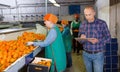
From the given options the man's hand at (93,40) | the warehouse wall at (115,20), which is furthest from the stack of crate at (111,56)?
the man's hand at (93,40)

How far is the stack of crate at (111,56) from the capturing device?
524 centimetres

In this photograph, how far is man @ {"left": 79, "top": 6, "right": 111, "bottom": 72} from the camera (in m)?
3.36

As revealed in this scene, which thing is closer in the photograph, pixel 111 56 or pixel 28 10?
pixel 111 56

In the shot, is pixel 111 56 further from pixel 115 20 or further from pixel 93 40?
pixel 93 40

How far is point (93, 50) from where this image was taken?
3.44m

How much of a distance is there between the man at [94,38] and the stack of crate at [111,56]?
6.01 feet

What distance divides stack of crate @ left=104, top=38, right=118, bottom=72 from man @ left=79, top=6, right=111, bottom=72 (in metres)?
1.83

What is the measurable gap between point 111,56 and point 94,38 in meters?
2.11

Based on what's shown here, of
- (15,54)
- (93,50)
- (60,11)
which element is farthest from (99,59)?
(60,11)

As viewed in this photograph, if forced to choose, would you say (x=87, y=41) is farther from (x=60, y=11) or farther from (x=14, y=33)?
(x=60, y=11)

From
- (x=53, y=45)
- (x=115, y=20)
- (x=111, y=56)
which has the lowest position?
(x=111, y=56)

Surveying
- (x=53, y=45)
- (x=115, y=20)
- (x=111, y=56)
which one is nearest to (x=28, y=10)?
(x=115, y=20)

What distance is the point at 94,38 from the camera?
3.37 meters

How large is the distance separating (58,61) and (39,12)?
1290cm
